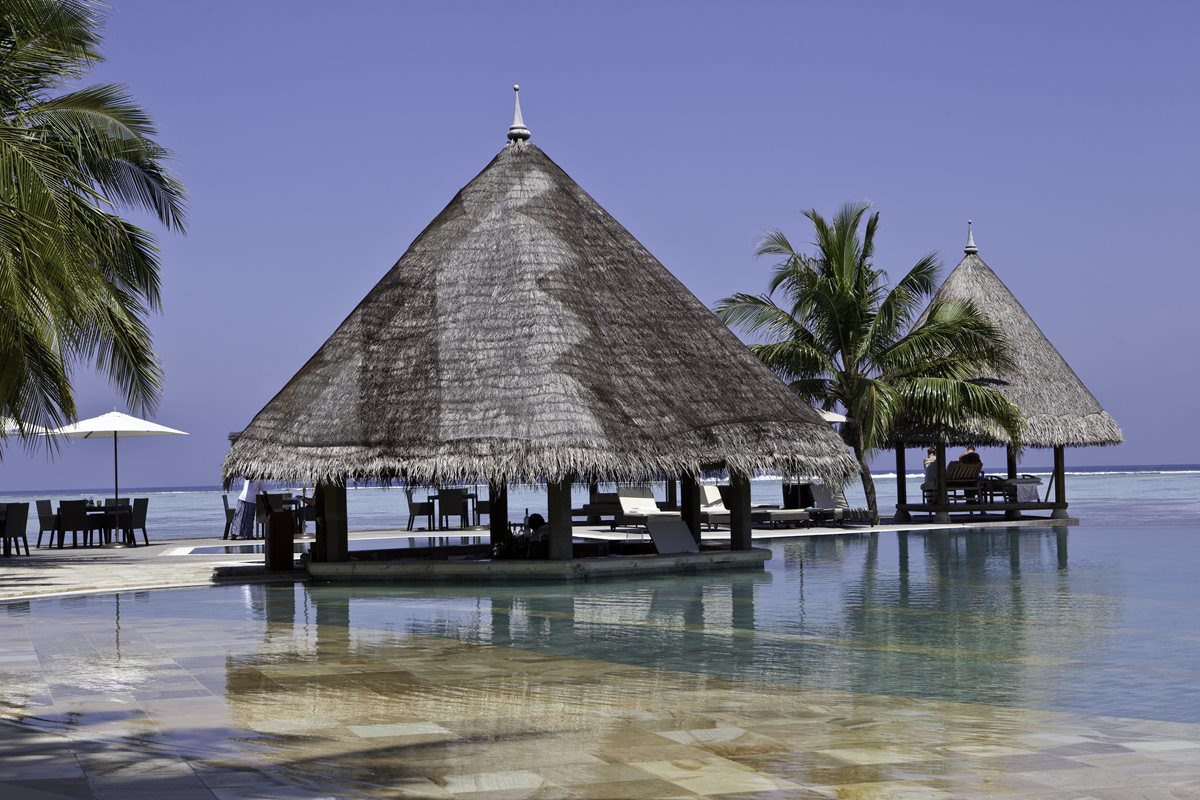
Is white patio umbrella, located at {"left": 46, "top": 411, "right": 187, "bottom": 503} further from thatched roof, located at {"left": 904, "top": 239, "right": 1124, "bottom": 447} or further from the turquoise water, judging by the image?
thatched roof, located at {"left": 904, "top": 239, "right": 1124, "bottom": 447}

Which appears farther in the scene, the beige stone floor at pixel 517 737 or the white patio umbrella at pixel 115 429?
the white patio umbrella at pixel 115 429

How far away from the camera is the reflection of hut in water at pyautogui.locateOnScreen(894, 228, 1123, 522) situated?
2508 centimetres

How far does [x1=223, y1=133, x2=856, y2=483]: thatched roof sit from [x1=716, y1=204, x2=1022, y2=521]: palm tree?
785cm

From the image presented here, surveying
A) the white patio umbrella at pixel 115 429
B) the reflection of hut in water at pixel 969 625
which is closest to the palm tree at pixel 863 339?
the reflection of hut in water at pixel 969 625

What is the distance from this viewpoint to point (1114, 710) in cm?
683

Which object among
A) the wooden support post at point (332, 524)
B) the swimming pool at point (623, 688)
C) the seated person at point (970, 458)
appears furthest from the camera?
the seated person at point (970, 458)

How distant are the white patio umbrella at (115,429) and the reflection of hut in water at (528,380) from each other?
8.15 meters

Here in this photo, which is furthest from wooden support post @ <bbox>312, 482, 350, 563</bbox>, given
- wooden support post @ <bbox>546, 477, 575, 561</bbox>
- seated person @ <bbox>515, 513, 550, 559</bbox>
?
wooden support post @ <bbox>546, 477, 575, 561</bbox>

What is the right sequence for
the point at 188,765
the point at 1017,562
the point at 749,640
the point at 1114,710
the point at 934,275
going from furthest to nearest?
the point at 934,275, the point at 1017,562, the point at 749,640, the point at 1114,710, the point at 188,765

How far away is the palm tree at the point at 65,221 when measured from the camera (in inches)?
485

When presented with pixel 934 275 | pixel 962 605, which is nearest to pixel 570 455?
pixel 962 605

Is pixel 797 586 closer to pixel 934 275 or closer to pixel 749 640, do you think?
pixel 749 640

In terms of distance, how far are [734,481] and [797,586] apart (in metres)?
2.31

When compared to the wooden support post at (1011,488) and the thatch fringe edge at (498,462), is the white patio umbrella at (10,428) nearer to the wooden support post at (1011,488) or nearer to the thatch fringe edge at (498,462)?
the thatch fringe edge at (498,462)
